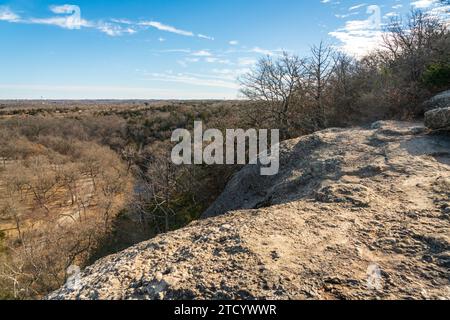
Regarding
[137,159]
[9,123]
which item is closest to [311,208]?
[137,159]

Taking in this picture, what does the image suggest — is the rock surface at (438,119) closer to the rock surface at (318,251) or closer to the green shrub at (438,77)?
the rock surface at (318,251)

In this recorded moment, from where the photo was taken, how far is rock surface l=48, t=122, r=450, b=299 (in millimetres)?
3184

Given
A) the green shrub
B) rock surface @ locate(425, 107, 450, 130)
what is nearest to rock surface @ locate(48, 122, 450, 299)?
rock surface @ locate(425, 107, 450, 130)

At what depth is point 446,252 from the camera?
11.7ft

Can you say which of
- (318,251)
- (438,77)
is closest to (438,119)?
(438,77)

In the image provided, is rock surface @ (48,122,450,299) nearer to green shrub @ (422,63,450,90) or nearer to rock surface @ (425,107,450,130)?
rock surface @ (425,107,450,130)

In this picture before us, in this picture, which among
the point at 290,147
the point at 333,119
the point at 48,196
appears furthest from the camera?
the point at 48,196

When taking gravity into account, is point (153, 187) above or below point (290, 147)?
below

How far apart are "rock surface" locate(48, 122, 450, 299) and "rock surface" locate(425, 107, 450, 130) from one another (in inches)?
65.5

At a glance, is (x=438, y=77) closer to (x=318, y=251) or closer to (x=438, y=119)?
(x=438, y=119)

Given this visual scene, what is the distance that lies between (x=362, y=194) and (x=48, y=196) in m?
32.6

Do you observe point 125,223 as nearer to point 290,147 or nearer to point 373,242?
point 290,147

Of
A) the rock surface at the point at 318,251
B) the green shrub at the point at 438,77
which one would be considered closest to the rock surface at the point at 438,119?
the rock surface at the point at 318,251

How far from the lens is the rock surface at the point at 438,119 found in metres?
7.44
